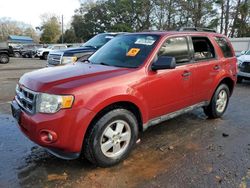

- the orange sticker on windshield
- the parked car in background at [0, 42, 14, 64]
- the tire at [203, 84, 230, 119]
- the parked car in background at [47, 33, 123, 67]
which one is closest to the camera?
the orange sticker on windshield

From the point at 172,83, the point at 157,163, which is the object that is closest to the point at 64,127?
the point at 157,163

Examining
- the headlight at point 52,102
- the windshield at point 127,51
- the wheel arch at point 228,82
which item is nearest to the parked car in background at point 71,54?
the windshield at point 127,51

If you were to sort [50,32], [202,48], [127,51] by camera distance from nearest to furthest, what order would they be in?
[127,51] < [202,48] < [50,32]

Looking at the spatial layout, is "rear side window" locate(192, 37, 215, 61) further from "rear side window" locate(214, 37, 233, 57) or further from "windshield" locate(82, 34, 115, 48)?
"windshield" locate(82, 34, 115, 48)

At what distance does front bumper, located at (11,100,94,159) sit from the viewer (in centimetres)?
301

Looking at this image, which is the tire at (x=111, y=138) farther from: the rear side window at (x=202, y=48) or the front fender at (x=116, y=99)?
the rear side window at (x=202, y=48)

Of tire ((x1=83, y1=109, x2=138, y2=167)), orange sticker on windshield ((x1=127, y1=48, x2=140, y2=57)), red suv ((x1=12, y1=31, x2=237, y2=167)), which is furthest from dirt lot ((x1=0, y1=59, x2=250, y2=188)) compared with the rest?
orange sticker on windshield ((x1=127, y1=48, x2=140, y2=57))

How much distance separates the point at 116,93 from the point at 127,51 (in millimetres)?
1127

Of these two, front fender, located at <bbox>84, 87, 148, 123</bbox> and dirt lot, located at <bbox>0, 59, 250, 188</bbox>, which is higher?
front fender, located at <bbox>84, 87, 148, 123</bbox>

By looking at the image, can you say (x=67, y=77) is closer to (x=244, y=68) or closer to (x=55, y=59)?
(x=55, y=59)

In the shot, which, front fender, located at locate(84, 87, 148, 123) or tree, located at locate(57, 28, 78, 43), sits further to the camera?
tree, located at locate(57, 28, 78, 43)

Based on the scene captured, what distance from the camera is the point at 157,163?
3633 mm

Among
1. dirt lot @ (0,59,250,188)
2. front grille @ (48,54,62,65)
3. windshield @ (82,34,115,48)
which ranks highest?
windshield @ (82,34,115,48)

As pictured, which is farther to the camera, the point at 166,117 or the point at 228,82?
the point at 228,82
